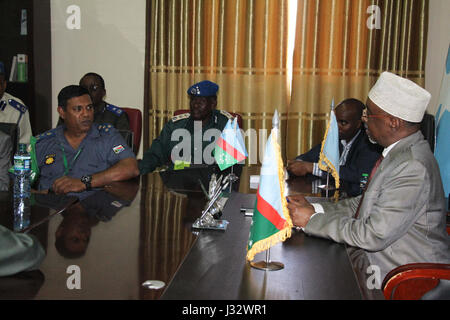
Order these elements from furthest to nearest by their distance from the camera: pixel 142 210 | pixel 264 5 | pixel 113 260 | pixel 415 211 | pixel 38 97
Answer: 1. pixel 38 97
2. pixel 264 5
3. pixel 142 210
4. pixel 415 211
5. pixel 113 260

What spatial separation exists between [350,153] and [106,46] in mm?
3084

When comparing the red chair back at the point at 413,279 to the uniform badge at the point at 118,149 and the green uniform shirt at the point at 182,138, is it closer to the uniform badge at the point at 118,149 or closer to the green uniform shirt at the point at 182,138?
the uniform badge at the point at 118,149

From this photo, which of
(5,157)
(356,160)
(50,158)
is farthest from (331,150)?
(5,157)

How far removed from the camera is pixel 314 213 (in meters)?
1.91

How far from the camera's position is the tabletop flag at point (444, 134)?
3538mm

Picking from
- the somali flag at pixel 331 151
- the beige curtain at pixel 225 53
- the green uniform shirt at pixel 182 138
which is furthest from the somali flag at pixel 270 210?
the beige curtain at pixel 225 53

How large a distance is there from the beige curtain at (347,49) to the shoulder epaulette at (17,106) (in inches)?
104

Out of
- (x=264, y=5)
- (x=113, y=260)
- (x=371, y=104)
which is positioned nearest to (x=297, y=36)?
(x=264, y=5)

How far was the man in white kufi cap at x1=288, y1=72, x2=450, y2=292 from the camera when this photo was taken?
1709 millimetres

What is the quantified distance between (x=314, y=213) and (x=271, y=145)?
1.49ft

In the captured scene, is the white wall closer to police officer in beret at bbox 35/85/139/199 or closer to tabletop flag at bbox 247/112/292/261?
police officer in beret at bbox 35/85/139/199

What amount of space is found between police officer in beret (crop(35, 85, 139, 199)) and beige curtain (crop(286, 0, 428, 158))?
2431 mm

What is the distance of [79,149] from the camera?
2.95 m
